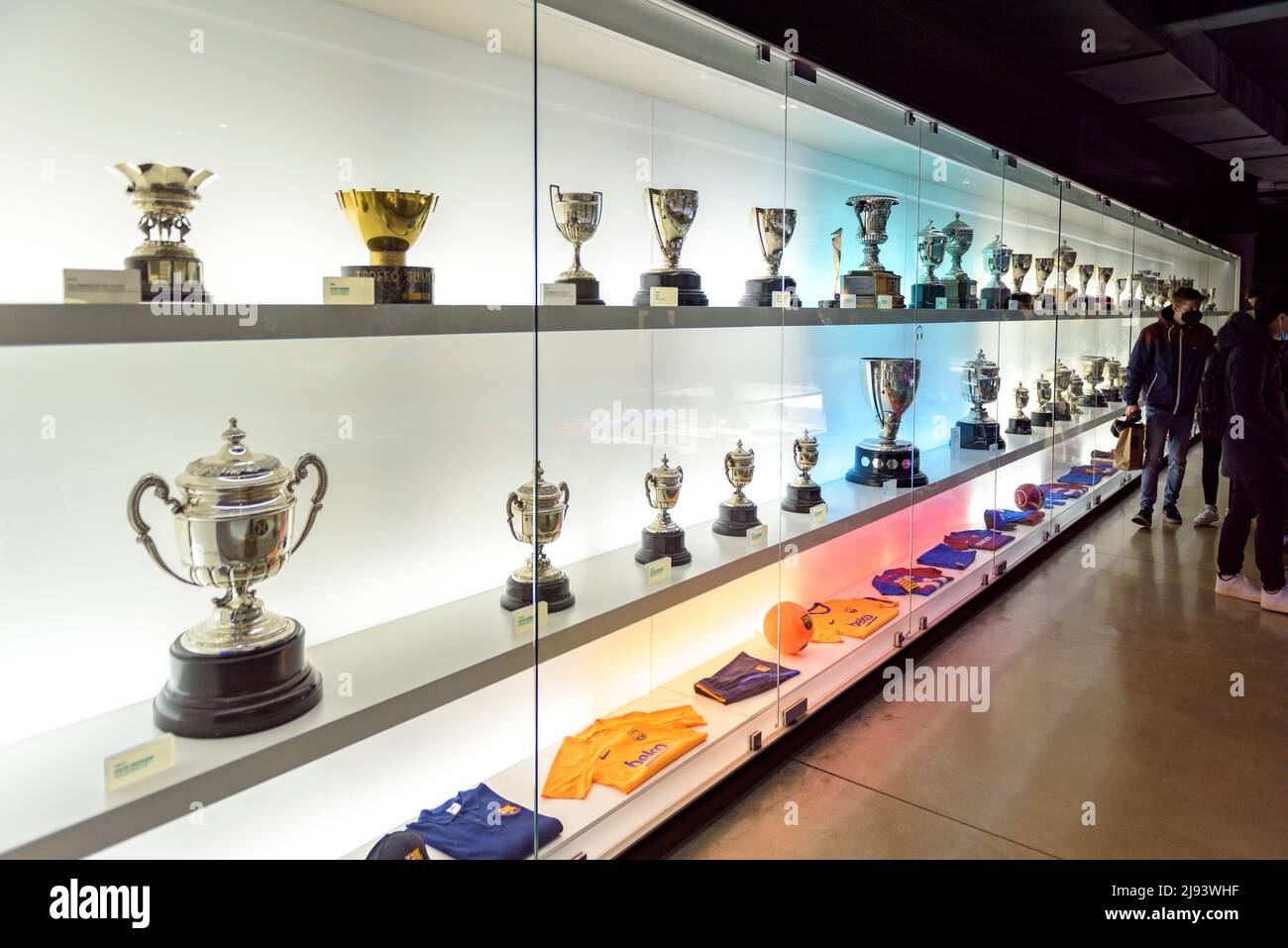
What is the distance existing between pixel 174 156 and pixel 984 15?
11.0ft

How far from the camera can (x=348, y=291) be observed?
1.52 m

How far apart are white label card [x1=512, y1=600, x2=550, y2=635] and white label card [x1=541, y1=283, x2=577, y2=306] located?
0.69 metres

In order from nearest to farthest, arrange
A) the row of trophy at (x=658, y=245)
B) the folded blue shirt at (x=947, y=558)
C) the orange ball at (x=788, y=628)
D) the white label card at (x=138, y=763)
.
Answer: the white label card at (x=138, y=763) < the row of trophy at (x=658, y=245) < the orange ball at (x=788, y=628) < the folded blue shirt at (x=947, y=558)

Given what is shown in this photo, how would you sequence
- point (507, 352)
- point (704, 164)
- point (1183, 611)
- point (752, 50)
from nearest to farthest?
point (507, 352) → point (752, 50) → point (704, 164) → point (1183, 611)

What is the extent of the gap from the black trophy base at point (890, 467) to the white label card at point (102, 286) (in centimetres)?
292

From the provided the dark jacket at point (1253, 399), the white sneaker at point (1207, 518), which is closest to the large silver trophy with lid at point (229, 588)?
the dark jacket at point (1253, 399)

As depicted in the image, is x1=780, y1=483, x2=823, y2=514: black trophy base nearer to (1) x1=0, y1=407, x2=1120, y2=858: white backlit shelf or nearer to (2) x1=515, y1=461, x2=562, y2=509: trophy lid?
(1) x1=0, y1=407, x2=1120, y2=858: white backlit shelf

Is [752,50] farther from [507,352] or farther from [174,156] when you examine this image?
[174,156]

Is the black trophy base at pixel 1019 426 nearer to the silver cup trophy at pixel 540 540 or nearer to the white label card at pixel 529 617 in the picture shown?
the silver cup trophy at pixel 540 540

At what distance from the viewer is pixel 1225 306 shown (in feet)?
34.0

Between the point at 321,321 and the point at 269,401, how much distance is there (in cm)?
36

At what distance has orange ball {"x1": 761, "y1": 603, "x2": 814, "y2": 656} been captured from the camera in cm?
297

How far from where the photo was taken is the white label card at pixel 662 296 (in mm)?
2250
